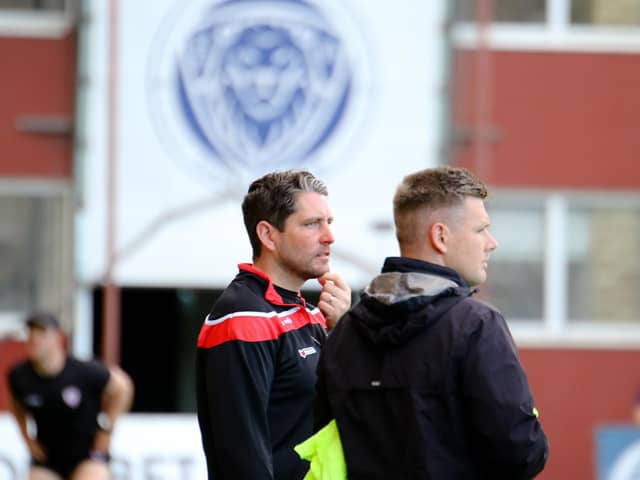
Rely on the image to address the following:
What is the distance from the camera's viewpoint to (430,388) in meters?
3.61

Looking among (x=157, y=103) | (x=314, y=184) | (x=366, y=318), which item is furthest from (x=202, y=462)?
(x=366, y=318)

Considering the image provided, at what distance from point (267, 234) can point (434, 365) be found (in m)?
1.36

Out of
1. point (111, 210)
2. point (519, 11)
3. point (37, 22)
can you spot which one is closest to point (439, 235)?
point (111, 210)

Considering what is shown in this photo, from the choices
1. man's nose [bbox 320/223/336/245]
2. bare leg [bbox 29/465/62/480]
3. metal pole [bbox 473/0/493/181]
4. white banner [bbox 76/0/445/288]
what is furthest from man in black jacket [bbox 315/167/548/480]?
metal pole [bbox 473/0/493/181]

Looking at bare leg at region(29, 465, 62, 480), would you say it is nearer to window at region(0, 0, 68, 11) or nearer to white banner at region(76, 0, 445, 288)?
white banner at region(76, 0, 445, 288)

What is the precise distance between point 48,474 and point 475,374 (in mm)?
6728

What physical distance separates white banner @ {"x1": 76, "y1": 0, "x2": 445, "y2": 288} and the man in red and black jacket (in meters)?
9.52

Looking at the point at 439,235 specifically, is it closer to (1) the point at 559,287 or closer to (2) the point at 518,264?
(2) the point at 518,264

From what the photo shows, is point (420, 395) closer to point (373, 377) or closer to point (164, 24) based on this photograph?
point (373, 377)

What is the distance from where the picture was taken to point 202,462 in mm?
11383

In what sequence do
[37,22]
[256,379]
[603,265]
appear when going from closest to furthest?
[256,379], [37,22], [603,265]

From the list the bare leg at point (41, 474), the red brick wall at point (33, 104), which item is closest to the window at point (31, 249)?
the red brick wall at point (33, 104)

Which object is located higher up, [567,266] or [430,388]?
[430,388]

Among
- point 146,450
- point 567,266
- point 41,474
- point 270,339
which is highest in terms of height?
point 270,339
